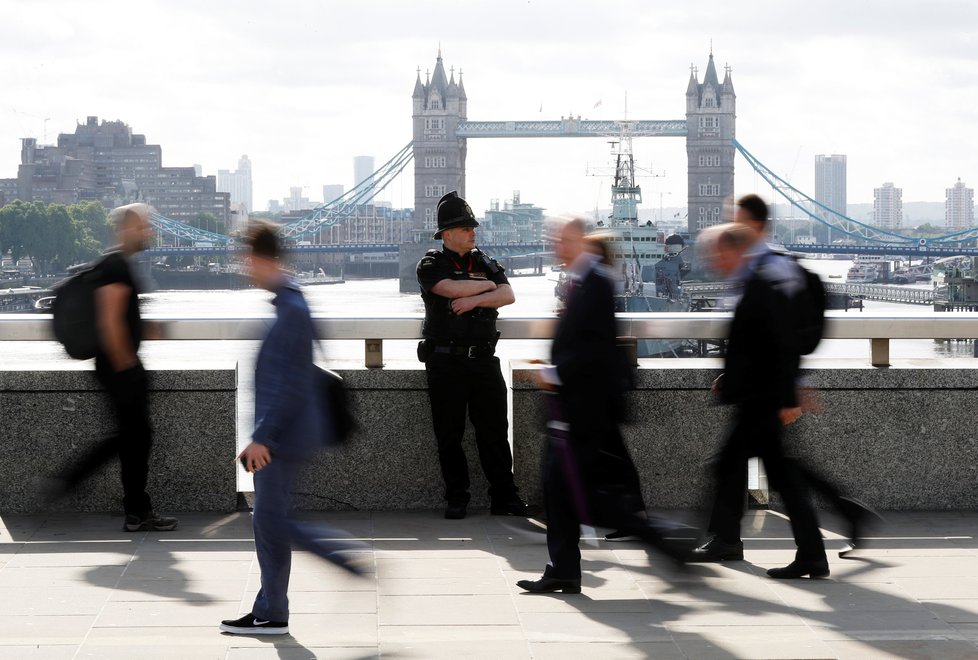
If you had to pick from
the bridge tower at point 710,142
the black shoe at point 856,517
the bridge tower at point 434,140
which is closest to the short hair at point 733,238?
the black shoe at point 856,517

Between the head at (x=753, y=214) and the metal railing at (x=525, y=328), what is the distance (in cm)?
89

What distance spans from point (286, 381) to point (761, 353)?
1417 mm

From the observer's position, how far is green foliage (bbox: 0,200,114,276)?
86125 mm

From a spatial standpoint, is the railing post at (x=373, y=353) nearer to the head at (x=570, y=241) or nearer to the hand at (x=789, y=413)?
the head at (x=570, y=241)

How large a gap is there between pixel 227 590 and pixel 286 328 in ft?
3.31

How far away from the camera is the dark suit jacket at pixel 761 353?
157 inches

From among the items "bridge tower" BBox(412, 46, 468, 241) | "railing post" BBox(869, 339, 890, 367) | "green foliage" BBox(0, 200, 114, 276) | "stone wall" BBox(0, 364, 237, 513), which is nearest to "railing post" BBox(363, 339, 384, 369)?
"stone wall" BBox(0, 364, 237, 513)

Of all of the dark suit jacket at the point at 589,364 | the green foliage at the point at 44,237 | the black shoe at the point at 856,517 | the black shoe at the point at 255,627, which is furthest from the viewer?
the green foliage at the point at 44,237

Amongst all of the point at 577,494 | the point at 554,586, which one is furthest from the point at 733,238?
the point at 554,586

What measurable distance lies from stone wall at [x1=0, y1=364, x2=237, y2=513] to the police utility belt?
740mm

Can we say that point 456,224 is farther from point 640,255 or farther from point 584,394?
point 640,255

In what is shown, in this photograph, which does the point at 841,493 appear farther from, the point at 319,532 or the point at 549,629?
the point at 319,532

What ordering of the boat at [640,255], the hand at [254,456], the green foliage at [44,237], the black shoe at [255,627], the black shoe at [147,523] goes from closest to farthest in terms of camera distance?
the hand at [254,456] < the black shoe at [255,627] < the black shoe at [147,523] < the boat at [640,255] < the green foliage at [44,237]

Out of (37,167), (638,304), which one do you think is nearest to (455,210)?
(638,304)
